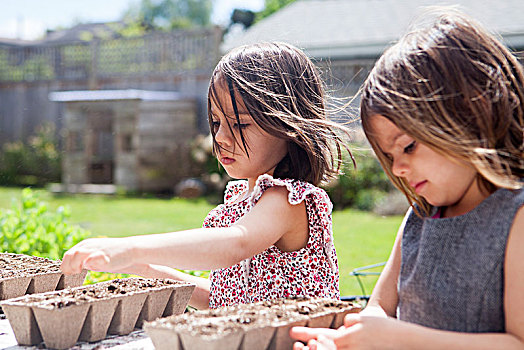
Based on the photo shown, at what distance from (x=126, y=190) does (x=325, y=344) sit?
11123 mm

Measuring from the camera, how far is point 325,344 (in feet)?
3.57

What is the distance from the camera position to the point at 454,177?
43.8 inches

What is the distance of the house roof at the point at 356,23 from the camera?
10.9m

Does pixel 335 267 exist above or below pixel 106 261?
below

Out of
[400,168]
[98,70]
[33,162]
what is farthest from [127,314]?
[98,70]

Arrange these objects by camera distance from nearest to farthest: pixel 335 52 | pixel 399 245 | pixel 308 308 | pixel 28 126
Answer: pixel 308 308, pixel 399 245, pixel 335 52, pixel 28 126

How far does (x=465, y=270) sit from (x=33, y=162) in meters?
14.3

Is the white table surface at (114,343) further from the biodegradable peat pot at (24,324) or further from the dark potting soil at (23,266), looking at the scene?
the dark potting soil at (23,266)

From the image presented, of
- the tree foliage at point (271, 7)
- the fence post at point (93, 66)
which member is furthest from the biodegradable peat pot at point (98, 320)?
the tree foliage at point (271, 7)

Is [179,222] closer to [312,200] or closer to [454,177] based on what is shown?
[312,200]

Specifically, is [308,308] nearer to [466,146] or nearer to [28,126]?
[466,146]

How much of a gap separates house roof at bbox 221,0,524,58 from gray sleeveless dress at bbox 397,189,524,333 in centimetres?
933

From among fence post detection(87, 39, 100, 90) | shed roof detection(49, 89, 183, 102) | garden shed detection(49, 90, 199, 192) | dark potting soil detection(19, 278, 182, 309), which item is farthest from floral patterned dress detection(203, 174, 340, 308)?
fence post detection(87, 39, 100, 90)

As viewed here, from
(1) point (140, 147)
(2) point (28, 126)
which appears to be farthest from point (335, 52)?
(2) point (28, 126)
